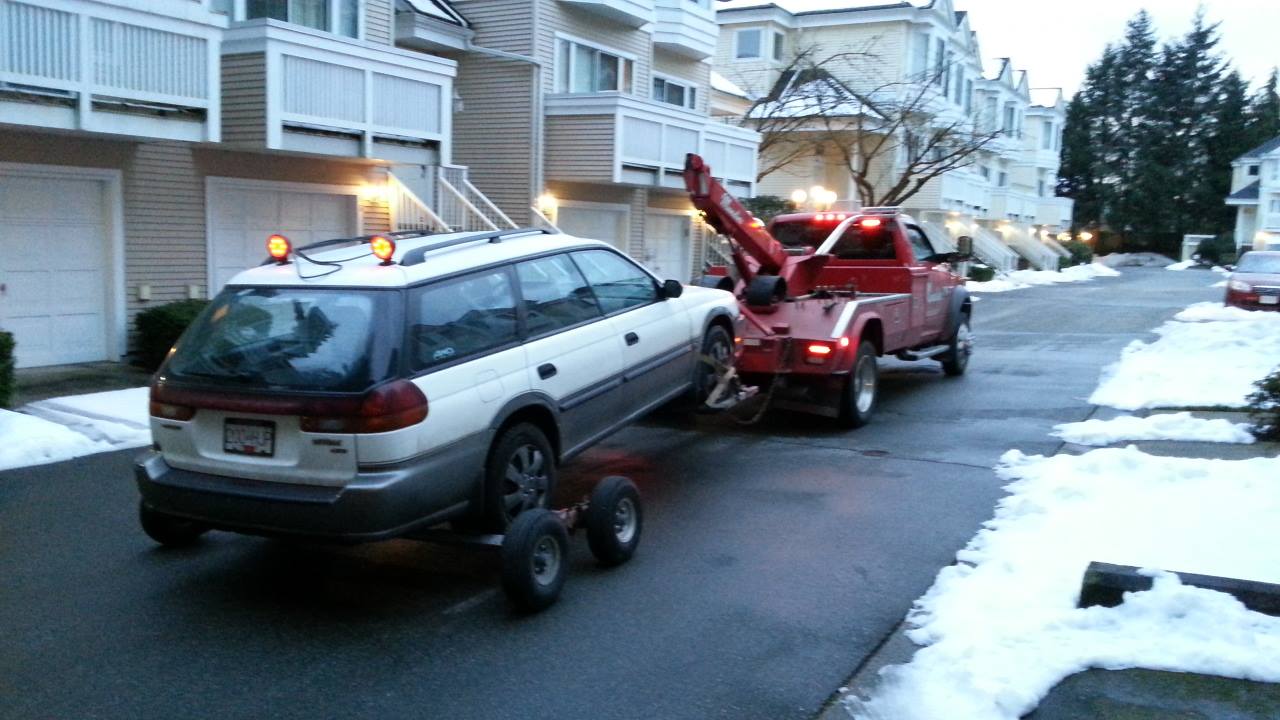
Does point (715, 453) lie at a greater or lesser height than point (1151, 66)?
lesser

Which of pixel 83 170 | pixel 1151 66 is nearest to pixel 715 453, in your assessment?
pixel 83 170

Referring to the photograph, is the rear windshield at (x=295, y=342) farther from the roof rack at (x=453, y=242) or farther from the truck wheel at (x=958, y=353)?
the truck wheel at (x=958, y=353)

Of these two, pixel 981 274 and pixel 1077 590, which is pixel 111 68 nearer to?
pixel 1077 590

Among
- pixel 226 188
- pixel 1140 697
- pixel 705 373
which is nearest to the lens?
pixel 1140 697

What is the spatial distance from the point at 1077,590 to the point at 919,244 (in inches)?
309

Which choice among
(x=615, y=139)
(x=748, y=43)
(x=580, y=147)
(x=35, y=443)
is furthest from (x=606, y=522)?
(x=748, y=43)

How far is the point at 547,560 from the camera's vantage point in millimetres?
5723

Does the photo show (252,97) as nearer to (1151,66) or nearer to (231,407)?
(231,407)

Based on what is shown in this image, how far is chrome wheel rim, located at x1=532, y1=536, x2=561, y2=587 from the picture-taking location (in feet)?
18.5

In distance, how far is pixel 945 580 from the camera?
6.01 m

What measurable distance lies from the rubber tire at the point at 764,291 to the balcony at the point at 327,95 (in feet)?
21.7

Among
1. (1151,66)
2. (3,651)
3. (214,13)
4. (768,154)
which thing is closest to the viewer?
(3,651)

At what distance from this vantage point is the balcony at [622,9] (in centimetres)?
2084

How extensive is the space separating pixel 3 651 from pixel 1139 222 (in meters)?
82.6
